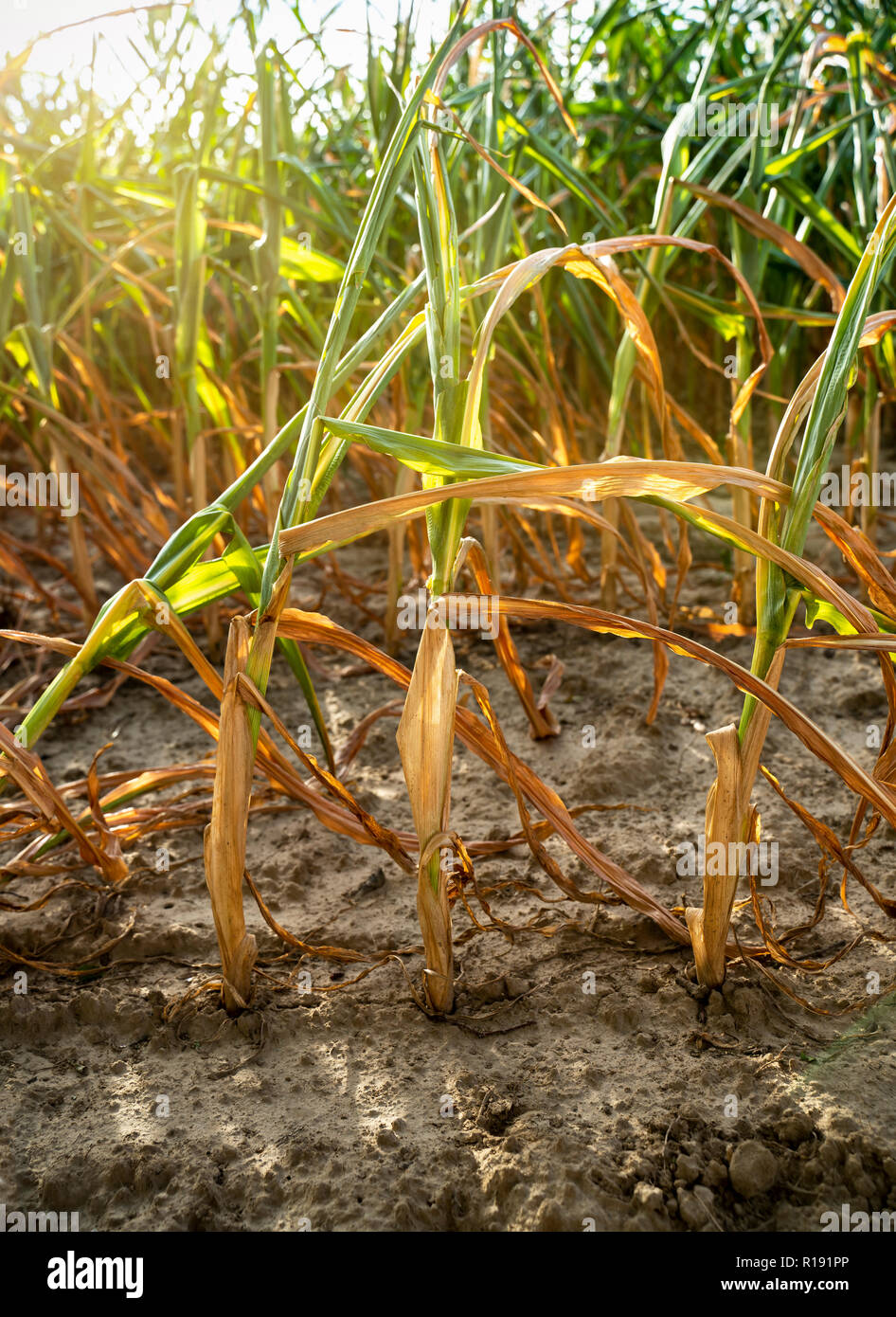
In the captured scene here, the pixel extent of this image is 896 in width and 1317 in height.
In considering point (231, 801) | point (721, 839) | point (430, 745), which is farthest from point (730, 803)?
point (231, 801)

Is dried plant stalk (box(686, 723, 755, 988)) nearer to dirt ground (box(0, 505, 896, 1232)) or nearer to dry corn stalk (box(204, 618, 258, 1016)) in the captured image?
dirt ground (box(0, 505, 896, 1232))

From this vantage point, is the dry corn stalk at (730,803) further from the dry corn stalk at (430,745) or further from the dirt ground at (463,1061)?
the dry corn stalk at (430,745)

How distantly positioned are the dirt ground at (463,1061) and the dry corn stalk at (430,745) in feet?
0.53

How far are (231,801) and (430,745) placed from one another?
6.6 inches

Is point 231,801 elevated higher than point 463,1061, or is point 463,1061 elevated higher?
point 231,801

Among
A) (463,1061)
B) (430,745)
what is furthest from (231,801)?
(463,1061)

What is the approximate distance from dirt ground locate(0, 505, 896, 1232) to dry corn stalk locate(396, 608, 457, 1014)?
163mm

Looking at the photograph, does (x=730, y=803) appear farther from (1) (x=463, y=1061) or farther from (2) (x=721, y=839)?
(1) (x=463, y=1061)

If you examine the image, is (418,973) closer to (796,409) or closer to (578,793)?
(578,793)

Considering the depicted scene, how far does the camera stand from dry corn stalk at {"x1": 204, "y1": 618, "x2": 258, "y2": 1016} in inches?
30.5

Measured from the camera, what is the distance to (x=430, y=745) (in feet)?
2.53
